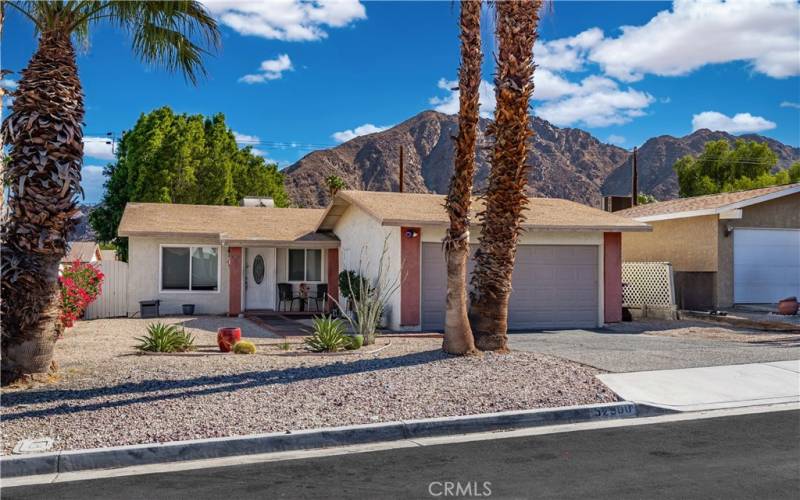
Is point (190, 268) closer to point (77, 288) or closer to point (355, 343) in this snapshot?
point (77, 288)

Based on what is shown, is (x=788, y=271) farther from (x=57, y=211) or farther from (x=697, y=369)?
(x=57, y=211)

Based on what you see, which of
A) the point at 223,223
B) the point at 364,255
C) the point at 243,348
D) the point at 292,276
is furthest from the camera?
the point at 292,276

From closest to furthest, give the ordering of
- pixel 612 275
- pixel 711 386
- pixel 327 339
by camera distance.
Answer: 1. pixel 711 386
2. pixel 327 339
3. pixel 612 275

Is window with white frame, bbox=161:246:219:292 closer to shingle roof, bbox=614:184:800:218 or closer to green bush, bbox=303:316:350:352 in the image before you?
green bush, bbox=303:316:350:352

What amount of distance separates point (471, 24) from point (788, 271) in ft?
51.1

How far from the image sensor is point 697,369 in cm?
1140

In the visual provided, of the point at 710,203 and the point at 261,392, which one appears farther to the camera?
the point at 710,203

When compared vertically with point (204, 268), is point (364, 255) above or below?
above

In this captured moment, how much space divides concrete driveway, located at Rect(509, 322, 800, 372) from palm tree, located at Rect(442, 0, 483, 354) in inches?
83.2

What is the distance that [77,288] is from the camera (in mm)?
17000

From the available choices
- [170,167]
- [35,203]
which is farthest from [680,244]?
[170,167]

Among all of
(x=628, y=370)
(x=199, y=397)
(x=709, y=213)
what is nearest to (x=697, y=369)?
(x=628, y=370)

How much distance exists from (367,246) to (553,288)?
496 cm

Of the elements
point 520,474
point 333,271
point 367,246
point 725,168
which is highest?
point 725,168
